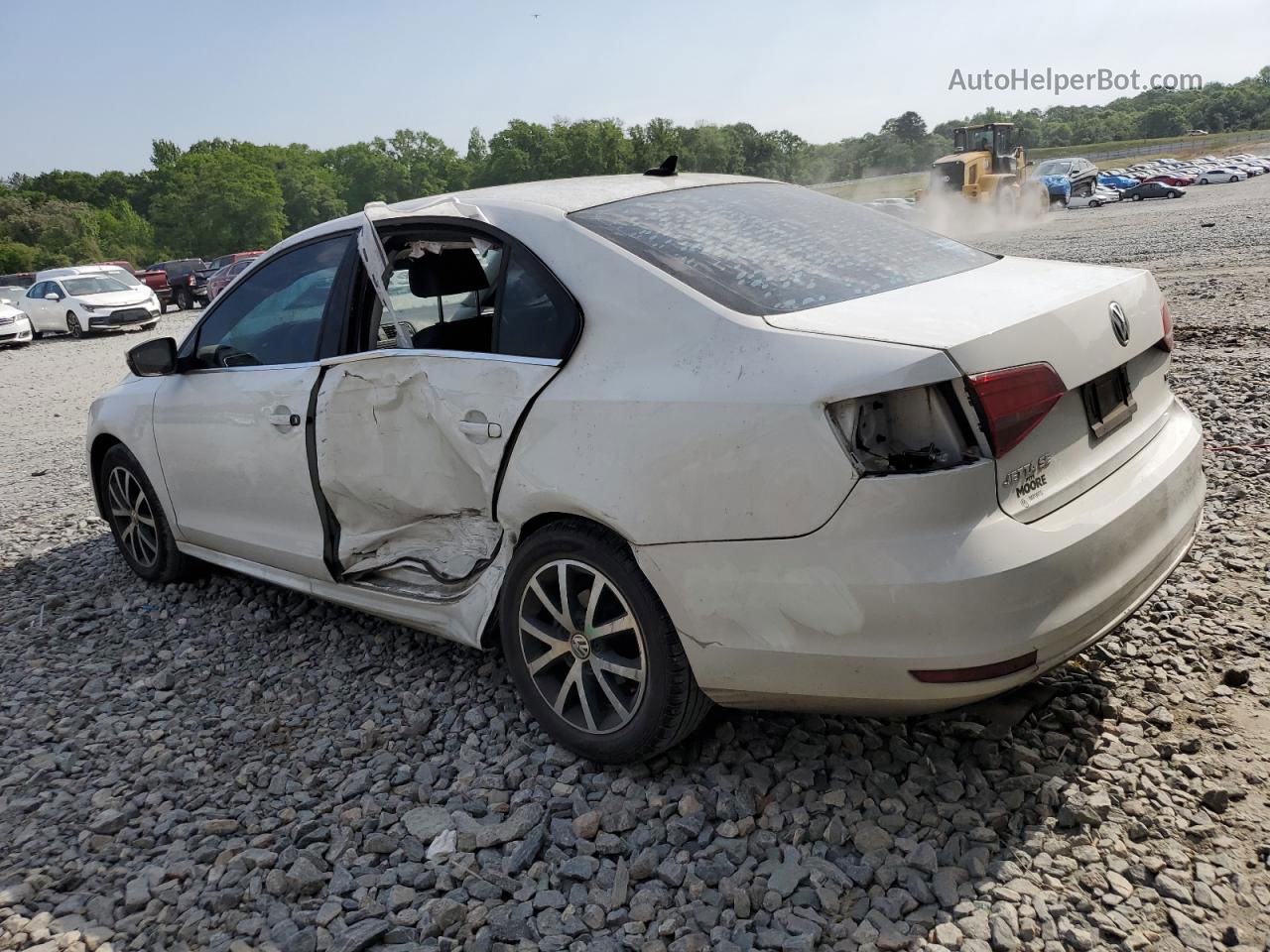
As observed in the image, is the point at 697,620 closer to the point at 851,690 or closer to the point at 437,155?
the point at 851,690

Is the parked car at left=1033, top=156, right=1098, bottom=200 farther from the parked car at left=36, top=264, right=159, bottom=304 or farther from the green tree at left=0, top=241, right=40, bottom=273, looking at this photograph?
the green tree at left=0, top=241, right=40, bottom=273

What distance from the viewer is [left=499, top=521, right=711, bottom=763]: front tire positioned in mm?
2795

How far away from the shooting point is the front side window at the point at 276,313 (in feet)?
12.9

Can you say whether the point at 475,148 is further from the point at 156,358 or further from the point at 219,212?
the point at 156,358

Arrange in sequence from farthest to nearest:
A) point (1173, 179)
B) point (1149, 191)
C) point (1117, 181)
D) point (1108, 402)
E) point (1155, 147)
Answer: point (1155, 147) → point (1173, 179) → point (1117, 181) → point (1149, 191) → point (1108, 402)

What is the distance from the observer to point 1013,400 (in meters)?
2.38

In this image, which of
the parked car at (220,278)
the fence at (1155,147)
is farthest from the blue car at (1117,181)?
the parked car at (220,278)

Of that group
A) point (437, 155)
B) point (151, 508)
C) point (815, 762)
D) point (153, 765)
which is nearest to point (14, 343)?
point (151, 508)

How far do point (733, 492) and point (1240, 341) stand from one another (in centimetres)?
744

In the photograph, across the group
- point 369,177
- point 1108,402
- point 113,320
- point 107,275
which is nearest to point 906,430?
point 1108,402

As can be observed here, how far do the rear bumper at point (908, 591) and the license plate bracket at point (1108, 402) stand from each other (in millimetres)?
136

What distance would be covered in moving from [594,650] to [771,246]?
1314mm

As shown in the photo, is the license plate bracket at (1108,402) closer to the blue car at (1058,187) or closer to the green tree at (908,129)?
the blue car at (1058,187)

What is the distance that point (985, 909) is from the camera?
2357 millimetres
